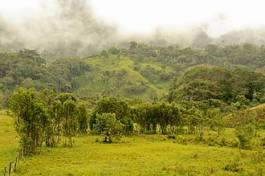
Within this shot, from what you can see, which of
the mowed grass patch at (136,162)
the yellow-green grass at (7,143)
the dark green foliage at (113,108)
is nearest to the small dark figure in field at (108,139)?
the mowed grass patch at (136,162)

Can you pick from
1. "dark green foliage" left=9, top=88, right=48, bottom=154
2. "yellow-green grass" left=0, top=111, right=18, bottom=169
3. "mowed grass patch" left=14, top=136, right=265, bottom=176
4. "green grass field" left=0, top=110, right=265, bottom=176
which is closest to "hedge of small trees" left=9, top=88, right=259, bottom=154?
"dark green foliage" left=9, top=88, right=48, bottom=154

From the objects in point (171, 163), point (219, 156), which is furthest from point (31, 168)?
point (219, 156)

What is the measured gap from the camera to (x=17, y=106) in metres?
80.1

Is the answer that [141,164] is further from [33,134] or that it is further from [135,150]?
[33,134]

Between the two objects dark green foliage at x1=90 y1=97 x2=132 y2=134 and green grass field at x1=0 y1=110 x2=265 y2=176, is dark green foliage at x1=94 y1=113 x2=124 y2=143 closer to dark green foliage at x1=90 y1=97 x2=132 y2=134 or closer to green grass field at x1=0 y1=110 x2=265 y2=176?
green grass field at x1=0 y1=110 x2=265 y2=176

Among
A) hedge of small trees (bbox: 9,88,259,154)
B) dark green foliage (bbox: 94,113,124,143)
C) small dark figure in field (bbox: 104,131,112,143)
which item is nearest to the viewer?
hedge of small trees (bbox: 9,88,259,154)

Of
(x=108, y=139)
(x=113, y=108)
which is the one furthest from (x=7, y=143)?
(x=113, y=108)

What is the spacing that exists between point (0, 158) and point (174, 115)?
74.8m

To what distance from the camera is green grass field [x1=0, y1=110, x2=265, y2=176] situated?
59.3 m

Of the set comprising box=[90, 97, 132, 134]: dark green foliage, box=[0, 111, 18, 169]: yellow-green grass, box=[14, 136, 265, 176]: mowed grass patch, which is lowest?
box=[14, 136, 265, 176]: mowed grass patch

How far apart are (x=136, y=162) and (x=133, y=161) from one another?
3.87ft

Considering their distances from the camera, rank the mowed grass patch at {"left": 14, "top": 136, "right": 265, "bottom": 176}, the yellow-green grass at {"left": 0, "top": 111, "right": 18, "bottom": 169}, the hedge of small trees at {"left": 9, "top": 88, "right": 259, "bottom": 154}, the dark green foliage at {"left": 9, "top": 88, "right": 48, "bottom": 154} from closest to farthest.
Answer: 1. the mowed grass patch at {"left": 14, "top": 136, "right": 265, "bottom": 176}
2. the yellow-green grass at {"left": 0, "top": 111, "right": 18, "bottom": 169}
3. the dark green foliage at {"left": 9, "top": 88, "right": 48, "bottom": 154}
4. the hedge of small trees at {"left": 9, "top": 88, "right": 259, "bottom": 154}

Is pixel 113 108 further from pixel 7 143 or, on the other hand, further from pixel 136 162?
pixel 136 162

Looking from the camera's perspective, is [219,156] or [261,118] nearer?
[219,156]
